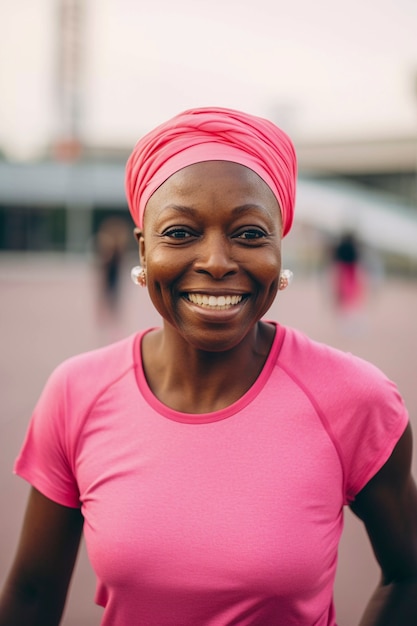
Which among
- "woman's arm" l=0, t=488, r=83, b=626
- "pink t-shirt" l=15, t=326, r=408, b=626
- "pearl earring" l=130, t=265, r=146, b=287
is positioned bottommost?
"woman's arm" l=0, t=488, r=83, b=626

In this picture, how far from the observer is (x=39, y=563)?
1.84m

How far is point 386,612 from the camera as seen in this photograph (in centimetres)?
179

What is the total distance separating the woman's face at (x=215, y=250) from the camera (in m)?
1.60

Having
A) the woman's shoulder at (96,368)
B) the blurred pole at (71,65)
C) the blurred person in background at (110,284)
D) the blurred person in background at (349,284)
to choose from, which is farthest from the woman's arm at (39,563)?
the blurred pole at (71,65)

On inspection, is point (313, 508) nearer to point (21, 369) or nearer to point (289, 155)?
point (289, 155)

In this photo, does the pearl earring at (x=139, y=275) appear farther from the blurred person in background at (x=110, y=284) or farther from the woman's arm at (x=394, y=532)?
the blurred person in background at (x=110, y=284)

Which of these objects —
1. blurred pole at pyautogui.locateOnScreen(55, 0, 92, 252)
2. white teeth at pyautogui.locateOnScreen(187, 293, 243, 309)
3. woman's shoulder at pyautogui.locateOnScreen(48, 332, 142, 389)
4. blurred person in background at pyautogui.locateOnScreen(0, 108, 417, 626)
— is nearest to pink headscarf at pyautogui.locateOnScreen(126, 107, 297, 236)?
blurred person in background at pyautogui.locateOnScreen(0, 108, 417, 626)

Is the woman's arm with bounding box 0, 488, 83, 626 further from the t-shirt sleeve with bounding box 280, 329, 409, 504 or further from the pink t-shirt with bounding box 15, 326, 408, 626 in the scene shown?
the t-shirt sleeve with bounding box 280, 329, 409, 504

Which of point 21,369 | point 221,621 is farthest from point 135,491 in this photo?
point 21,369

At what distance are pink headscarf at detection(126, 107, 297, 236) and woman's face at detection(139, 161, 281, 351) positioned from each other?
0.03 meters

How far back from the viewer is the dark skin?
1608 millimetres

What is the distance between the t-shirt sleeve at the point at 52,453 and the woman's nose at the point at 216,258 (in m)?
0.49

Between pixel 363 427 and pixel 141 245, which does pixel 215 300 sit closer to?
pixel 141 245

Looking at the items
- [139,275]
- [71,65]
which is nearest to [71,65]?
[71,65]
